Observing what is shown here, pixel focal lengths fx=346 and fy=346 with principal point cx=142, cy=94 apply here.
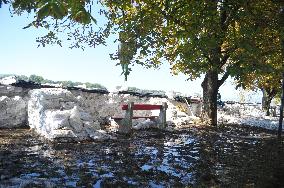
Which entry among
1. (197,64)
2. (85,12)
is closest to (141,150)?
(197,64)

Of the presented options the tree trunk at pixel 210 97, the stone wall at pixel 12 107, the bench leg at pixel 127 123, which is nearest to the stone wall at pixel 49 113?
the stone wall at pixel 12 107

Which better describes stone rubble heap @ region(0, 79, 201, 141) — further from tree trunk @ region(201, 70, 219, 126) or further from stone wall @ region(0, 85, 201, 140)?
tree trunk @ region(201, 70, 219, 126)

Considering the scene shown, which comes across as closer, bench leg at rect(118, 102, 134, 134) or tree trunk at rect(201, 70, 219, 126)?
bench leg at rect(118, 102, 134, 134)

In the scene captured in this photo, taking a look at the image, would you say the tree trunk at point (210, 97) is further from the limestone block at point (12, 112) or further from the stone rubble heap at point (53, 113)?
the limestone block at point (12, 112)

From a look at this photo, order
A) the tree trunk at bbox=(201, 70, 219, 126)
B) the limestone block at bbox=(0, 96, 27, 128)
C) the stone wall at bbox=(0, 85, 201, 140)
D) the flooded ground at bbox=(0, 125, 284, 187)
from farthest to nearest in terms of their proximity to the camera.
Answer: the tree trunk at bbox=(201, 70, 219, 126)
the limestone block at bbox=(0, 96, 27, 128)
the stone wall at bbox=(0, 85, 201, 140)
the flooded ground at bbox=(0, 125, 284, 187)

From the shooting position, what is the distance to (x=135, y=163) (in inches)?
331

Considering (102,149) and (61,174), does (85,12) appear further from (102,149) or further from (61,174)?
(102,149)

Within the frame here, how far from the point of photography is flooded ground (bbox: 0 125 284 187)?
673cm

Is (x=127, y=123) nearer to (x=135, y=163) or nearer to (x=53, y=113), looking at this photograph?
(x=53, y=113)

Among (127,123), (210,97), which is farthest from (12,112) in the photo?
(210,97)

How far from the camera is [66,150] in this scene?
9.59 meters

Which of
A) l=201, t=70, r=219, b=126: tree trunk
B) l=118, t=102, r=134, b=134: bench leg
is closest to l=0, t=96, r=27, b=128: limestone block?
l=118, t=102, r=134, b=134: bench leg

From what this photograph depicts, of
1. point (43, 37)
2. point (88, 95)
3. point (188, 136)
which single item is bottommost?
point (188, 136)

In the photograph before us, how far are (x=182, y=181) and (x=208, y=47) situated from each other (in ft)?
23.1
